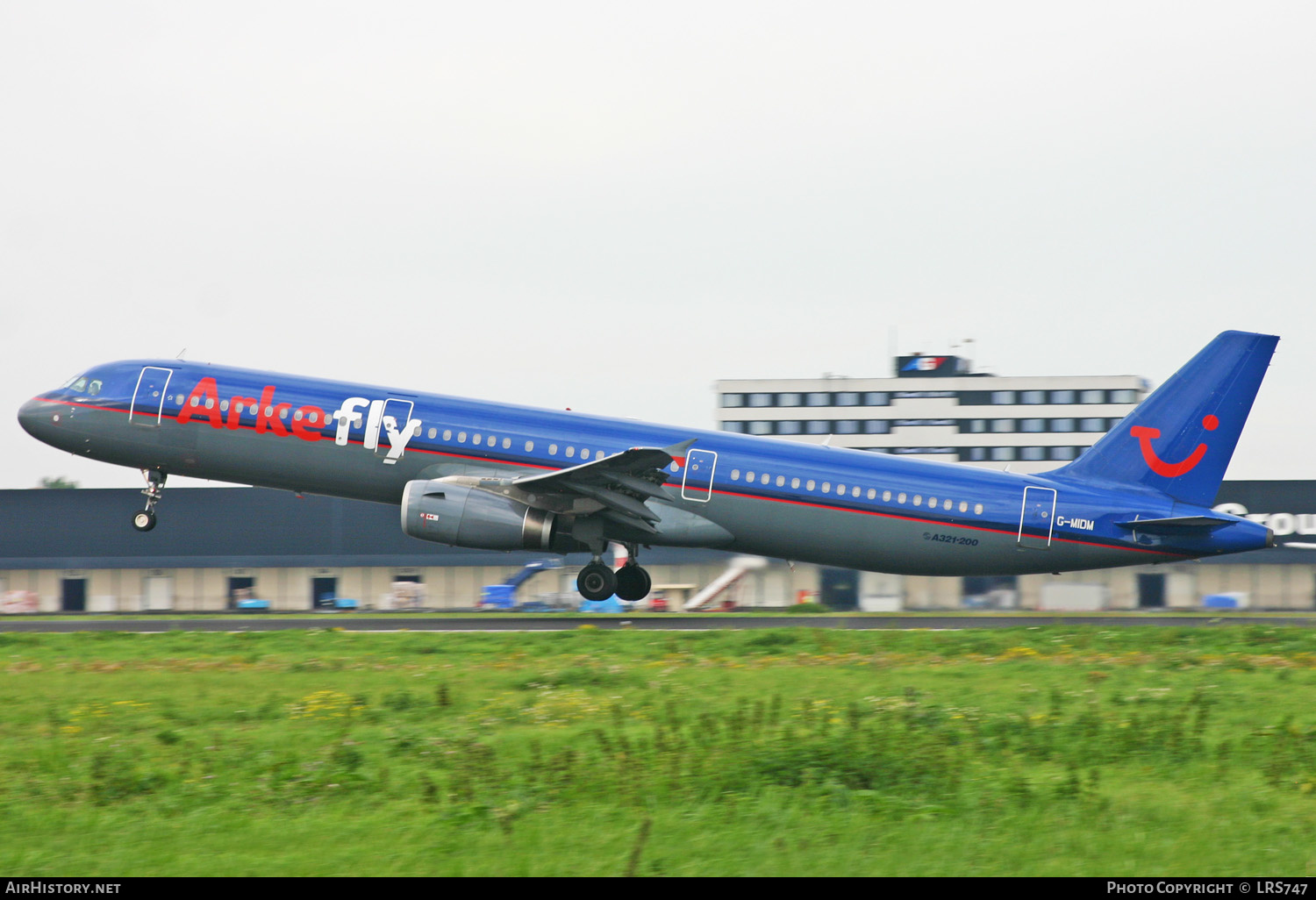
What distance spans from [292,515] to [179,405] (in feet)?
113

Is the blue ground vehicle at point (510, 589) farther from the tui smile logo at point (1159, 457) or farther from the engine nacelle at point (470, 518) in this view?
the tui smile logo at point (1159, 457)

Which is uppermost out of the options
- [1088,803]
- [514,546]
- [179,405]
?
[179,405]

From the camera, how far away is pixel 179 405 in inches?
1124

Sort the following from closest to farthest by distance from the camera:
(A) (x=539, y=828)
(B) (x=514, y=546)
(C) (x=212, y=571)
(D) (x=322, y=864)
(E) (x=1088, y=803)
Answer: (D) (x=322, y=864)
(A) (x=539, y=828)
(E) (x=1088, y=803)
(B) (x=514, y=546)
(C) (x=212, y=571)

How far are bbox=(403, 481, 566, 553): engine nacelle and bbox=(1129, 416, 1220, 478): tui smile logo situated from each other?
14082 millimetres

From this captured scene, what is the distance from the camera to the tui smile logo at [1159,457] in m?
28.2

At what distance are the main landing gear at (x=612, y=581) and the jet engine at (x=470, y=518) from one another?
5.14 feet

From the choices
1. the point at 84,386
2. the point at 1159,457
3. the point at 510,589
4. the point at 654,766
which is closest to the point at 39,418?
the point at 84,386

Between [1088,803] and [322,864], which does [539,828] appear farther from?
[1088,803]

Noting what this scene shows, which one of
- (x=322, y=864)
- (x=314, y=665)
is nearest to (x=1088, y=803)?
(x=322, y=864)

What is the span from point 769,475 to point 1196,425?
10.1m

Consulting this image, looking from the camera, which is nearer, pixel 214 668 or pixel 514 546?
pixel 214 668

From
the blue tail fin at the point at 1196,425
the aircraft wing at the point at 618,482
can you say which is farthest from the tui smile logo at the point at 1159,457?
the aircraft wing at the point at 618,482

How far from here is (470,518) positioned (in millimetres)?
26641
